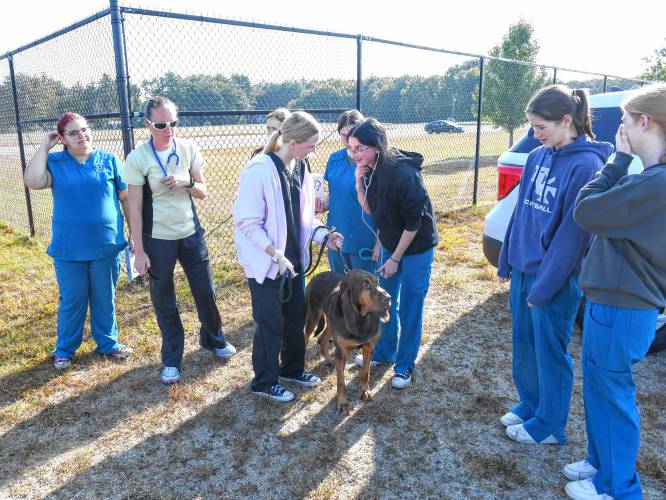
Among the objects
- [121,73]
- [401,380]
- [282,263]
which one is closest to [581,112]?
[282,263]

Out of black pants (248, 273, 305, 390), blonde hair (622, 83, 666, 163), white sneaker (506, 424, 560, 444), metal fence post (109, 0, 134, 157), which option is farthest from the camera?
metal fence post (109, 0, 134, 157)

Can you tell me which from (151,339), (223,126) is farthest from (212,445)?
(223,126)

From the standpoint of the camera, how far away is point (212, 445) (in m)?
3.11

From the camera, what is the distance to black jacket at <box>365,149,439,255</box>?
3.29 m

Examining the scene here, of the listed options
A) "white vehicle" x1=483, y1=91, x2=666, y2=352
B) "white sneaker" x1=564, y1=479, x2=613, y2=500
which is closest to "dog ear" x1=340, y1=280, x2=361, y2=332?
"white sneaker" x1=564, y1=479, x2=613, y2=500

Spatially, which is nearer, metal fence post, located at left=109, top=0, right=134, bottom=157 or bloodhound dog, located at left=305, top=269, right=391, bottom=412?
bloodhound dog, located at left=305, top=269, right=391, bottom=412

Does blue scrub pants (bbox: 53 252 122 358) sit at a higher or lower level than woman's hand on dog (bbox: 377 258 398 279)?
lower

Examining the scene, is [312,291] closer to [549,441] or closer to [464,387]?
[464,387]

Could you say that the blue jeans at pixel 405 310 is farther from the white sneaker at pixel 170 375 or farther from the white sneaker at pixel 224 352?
the white sneaker at pixel 170 375

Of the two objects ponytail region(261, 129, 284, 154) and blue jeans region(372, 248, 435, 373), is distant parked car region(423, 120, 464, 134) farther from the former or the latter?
Result: ponytail region(261, 129, 284, 154)

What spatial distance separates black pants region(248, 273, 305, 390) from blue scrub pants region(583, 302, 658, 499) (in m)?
1.86

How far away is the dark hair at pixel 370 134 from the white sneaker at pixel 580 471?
212 centimetres

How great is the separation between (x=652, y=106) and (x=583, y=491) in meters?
1.86

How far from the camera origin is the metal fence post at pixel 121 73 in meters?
4.48
